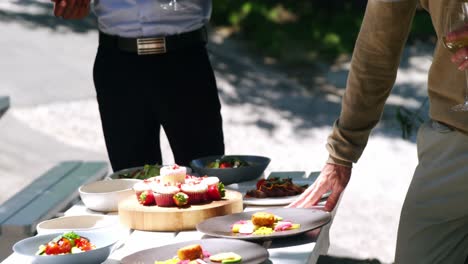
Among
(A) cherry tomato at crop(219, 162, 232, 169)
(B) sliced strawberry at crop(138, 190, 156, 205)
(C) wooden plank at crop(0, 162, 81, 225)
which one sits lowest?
(C) wooden plank at crop(0, 162, 81, 225)

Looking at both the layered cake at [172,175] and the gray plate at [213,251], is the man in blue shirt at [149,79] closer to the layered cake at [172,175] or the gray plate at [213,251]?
the layered cake at [172,175]

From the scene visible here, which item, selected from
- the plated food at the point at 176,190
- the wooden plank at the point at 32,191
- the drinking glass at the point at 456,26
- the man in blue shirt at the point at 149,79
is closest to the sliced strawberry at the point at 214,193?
the plated food at the point at 176,190

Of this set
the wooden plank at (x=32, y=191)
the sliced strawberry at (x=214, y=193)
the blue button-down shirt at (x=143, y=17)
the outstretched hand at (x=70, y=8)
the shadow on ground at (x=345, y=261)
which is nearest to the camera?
the sliced strawberry at (x=214, y=193)

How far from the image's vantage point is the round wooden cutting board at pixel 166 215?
3193 mm

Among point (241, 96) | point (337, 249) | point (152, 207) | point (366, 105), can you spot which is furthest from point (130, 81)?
point (241, 96)

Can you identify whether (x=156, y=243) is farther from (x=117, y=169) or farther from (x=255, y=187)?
(x=117, y=169)

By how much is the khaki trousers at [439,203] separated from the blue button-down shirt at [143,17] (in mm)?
1721

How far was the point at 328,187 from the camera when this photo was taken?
10.8ft

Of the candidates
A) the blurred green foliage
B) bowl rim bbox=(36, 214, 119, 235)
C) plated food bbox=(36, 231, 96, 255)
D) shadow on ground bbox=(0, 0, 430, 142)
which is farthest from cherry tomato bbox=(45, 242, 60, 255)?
the blurred green foliage

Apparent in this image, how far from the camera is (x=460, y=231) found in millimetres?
2793

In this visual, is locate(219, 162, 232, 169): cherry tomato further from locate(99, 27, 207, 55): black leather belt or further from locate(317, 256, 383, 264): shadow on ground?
locate(317, 256, 383, 264): shadow on ground

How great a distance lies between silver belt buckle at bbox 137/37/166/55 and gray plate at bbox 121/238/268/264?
5.22ft

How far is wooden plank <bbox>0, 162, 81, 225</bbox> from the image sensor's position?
4861 mm

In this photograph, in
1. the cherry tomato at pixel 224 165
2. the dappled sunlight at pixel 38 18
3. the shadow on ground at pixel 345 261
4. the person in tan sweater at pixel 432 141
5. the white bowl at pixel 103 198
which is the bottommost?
the shadow on ground at pixel 345 261
